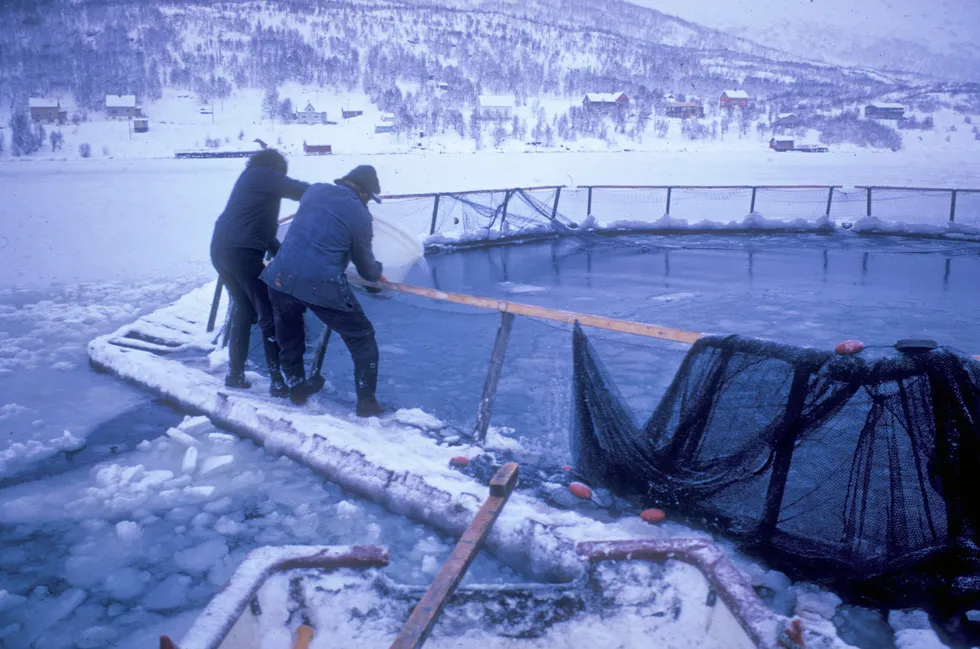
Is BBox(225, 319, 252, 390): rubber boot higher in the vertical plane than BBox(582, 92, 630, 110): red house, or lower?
lower

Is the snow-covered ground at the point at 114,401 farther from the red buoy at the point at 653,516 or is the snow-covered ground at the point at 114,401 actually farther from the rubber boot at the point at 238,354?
the red buoy at the point at 653,516

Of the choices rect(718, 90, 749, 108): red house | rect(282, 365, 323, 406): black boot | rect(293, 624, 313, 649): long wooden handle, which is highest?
rect(718, 90, 749, 108): red house

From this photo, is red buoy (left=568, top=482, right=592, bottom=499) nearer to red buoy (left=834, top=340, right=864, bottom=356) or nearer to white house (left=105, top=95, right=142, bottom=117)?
red buoy (left=834, top=340, right=864, bottom=356)

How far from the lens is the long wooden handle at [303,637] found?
7.97 feet

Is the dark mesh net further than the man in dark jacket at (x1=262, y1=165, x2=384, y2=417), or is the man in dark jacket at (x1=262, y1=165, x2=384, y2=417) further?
the man in dark jacket at (x1=262, y1=165, x2=384, y2=417)

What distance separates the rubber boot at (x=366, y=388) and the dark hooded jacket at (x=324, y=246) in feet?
1.65

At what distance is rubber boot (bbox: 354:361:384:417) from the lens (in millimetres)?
4637

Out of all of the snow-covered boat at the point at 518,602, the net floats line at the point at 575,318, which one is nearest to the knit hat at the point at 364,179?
the net floats line at the point at 575,318

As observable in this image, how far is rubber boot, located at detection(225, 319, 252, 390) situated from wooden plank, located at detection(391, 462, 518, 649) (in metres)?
3.11

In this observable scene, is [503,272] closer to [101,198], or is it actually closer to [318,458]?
[318,458]

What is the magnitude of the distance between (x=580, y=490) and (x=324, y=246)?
89.5 inches

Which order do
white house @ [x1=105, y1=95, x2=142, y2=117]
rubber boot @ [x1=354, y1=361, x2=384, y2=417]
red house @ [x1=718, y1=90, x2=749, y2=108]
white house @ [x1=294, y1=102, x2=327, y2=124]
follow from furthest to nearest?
red house @ [x1=718, y1=90, x2=749, y2=108]
white house @ [x1=294, y1=102, x2=327, y2=124]
white house @ [x1=105, y1=95, x2=142, y2=117]
rubber boot @ [x1=354, y1=361, x2=384, y2=417]

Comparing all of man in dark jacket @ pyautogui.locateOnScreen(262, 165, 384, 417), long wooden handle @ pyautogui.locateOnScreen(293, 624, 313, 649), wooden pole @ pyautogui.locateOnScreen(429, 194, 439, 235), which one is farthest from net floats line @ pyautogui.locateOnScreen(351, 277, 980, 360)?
wooden pole @ pyautogui.locateOnScreen(429, 194, 439, 235)

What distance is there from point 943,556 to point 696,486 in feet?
3.53
